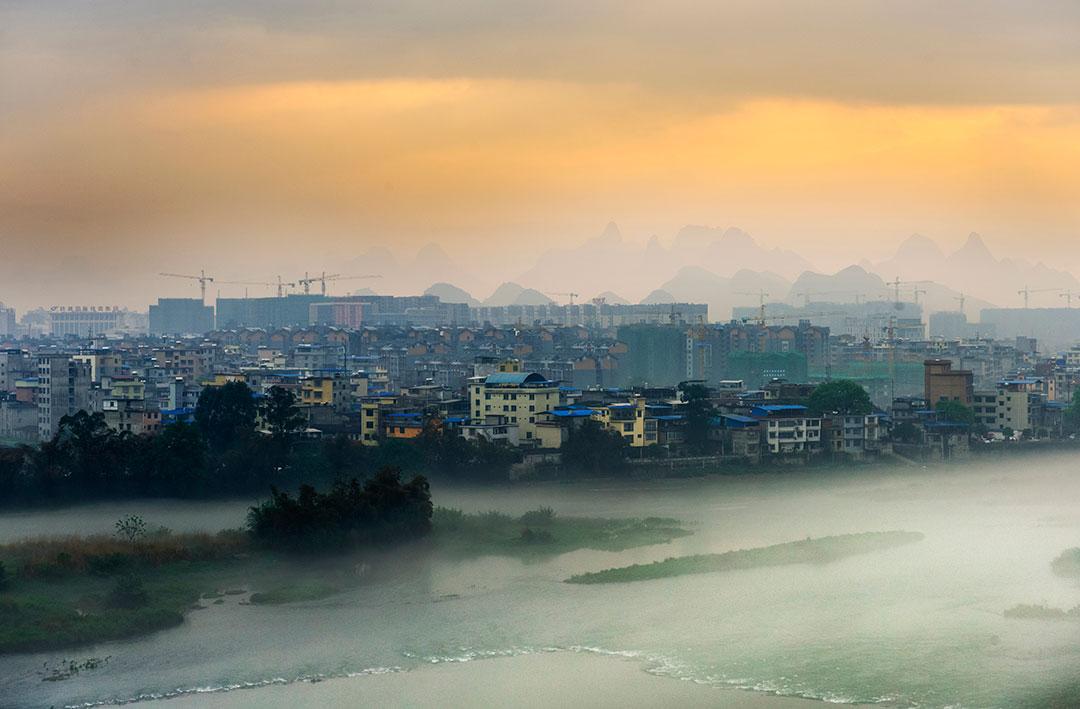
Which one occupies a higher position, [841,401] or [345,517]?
[841,401]

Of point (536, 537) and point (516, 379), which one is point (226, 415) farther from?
point (536, 537)

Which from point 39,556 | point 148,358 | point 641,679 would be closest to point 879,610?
point 641,679

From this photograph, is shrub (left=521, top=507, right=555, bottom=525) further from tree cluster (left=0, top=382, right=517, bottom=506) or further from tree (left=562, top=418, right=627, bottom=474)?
tree (left=562, top=418, right=627, bottom=474)

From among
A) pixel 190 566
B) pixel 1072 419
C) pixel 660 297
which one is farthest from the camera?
pixel 660 297

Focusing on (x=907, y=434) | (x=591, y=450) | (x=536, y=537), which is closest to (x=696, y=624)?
(x=536, y=537)

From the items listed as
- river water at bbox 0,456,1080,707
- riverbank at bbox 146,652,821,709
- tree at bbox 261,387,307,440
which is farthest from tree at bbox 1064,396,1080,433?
riverbank at bbox 146,652,821,709

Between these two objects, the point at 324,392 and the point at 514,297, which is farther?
the point at 514,297

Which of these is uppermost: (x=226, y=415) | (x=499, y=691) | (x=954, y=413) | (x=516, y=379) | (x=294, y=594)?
(x=516, y=379)

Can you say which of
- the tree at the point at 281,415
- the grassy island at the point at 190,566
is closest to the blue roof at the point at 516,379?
the tree at the point at 281,415
